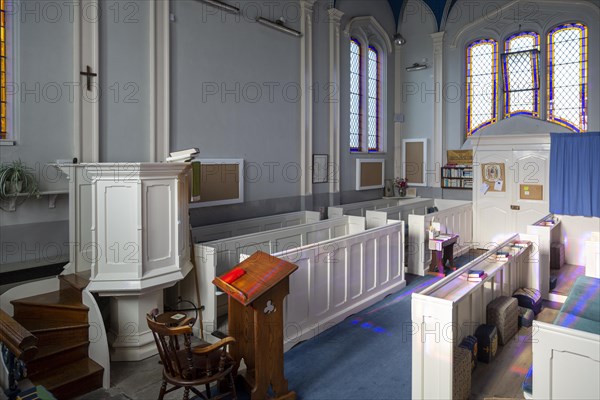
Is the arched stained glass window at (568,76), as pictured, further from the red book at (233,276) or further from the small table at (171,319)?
the small table at (171,319)

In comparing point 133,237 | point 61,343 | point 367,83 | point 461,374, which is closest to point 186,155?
point 133,237

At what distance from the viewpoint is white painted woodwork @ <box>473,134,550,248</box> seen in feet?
26.5

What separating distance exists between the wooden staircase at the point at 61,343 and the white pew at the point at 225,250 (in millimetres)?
1135

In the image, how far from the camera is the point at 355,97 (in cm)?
960

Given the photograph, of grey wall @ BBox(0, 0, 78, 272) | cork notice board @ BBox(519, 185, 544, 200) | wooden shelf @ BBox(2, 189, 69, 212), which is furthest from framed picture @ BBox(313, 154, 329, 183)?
wooden shelf @ BBox(2, 189, 69, 212)

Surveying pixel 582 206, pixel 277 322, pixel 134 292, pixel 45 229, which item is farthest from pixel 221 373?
pixel 582 206

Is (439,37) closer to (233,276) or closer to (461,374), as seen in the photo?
(461,374)

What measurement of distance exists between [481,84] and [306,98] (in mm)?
4408

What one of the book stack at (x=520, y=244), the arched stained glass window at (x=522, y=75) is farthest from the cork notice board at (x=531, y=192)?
the book stack at (x=520, y=244)

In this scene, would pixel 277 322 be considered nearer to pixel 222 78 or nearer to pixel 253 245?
pixel 253 245

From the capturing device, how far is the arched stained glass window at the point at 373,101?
1010 cm

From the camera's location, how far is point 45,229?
4.72 m

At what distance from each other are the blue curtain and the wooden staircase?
24.6ft

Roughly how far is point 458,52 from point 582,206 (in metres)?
4.41
